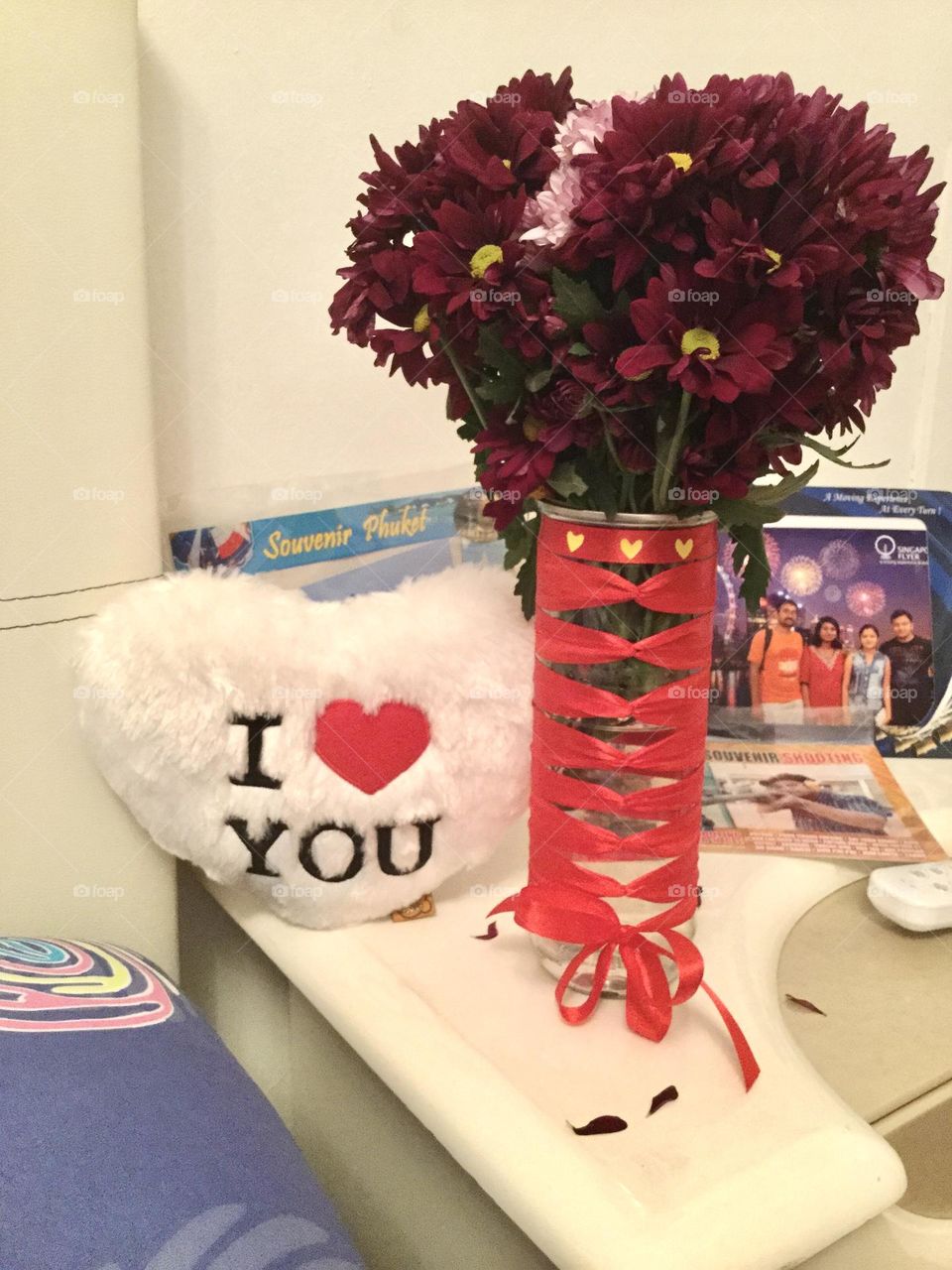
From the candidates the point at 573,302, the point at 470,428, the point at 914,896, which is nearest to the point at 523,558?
the point at 470,428

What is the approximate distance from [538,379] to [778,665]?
1.81 ft

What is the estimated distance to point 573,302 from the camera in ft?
1.74

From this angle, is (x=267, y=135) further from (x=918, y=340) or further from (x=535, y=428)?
(x=918, y=340)

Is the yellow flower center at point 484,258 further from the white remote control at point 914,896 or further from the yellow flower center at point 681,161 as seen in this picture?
the white remote control at point 914,896

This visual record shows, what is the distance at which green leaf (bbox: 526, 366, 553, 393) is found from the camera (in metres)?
0.55

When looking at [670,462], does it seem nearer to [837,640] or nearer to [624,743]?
[624,743]

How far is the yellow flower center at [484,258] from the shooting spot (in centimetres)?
54

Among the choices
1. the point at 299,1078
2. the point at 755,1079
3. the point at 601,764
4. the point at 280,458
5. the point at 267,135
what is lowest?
the point at 299,1078

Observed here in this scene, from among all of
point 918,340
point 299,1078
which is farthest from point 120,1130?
point 918,340

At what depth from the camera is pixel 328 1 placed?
2.89ft

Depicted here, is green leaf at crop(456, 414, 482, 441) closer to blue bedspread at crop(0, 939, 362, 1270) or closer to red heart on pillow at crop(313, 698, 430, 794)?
red heart on pillow at crop(313, 698, 430, 794)

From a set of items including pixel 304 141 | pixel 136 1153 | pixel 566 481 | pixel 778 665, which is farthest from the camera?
pixel 778 665

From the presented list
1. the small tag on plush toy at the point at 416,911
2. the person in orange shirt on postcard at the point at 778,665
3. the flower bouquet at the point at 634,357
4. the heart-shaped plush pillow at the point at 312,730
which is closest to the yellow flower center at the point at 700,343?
the flower bouquet at the point at 634,357

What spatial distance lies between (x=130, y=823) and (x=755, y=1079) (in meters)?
0.46
